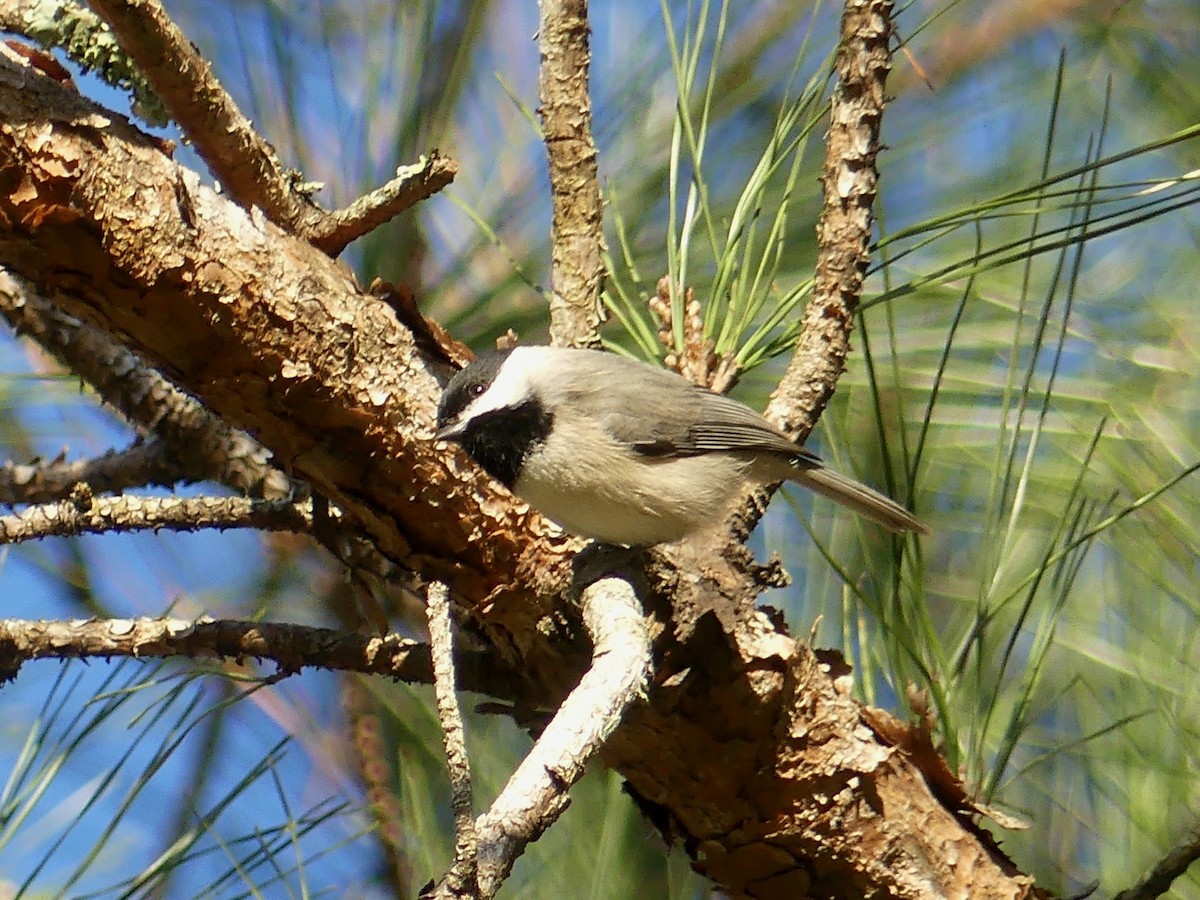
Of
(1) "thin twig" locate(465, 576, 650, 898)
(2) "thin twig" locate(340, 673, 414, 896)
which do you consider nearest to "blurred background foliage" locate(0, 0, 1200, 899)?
(2) "thin twig" locate(340, 673, 414, 896)

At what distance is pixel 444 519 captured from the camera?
163 cm

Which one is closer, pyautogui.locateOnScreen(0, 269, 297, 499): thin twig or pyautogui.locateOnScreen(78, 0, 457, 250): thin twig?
pyautogui.locateOnScreen(78, 0, 457, 250): thin twig

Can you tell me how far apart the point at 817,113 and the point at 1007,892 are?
3.79 feet

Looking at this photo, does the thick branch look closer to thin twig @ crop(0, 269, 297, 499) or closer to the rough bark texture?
the rough bark texture

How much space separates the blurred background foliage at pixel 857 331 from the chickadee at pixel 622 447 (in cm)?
10

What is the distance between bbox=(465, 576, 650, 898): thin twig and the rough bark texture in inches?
11.0

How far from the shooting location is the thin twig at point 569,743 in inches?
Result: 34.3

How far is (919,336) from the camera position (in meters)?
2.27

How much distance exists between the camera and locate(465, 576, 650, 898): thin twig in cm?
87

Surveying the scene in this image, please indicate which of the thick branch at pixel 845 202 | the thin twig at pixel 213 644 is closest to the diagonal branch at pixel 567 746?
the thin twig at pixel 213 644

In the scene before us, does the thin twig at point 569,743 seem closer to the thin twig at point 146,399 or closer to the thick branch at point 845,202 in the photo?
the thick branch at point 845,202

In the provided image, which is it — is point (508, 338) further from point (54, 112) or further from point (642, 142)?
point (54, 112)

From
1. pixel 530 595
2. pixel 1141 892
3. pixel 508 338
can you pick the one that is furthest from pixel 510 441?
pixel 1141 892

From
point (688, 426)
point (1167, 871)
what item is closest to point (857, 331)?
point (688, 426)
